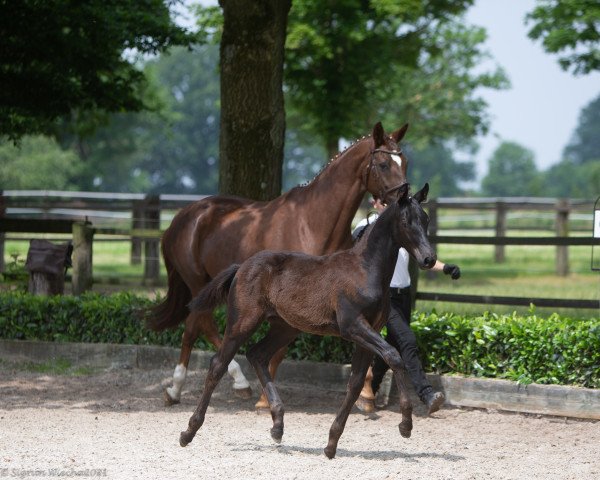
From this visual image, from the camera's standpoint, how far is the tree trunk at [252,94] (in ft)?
33.8

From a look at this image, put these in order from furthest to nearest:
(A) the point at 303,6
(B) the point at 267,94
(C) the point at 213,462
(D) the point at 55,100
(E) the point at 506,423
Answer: (A) the point at 303,6 → (D) the point at 55,100 → (B) the point at 267,94 → (E) the point at 506,423 → (C) the point at 213,462

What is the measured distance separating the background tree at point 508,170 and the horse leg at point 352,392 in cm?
12645

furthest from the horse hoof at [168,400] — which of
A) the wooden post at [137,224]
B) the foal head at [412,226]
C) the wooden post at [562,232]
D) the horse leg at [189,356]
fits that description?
the wooden post at [562,232]

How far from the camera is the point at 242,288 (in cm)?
638

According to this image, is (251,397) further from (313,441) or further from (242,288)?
(242,288)

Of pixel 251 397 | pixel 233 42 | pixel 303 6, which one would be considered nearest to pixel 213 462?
pixel 251 397

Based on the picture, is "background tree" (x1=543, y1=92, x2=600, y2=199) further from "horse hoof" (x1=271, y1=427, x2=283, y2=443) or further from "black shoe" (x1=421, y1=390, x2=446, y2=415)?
"horse hoof" (x1=271, y1=427, x2=283, y2=443)

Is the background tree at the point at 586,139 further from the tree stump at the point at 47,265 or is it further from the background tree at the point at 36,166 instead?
the tree stump at the point at 47,265

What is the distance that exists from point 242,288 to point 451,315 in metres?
3.24

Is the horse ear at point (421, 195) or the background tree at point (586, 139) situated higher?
the background tree at point (586, 139)

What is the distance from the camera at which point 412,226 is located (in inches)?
237

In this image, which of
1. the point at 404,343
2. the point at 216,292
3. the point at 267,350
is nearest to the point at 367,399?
the point at 404,343

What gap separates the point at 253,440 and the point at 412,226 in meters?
2.06

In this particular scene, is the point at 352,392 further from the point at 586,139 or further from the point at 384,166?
the point at 586,139
